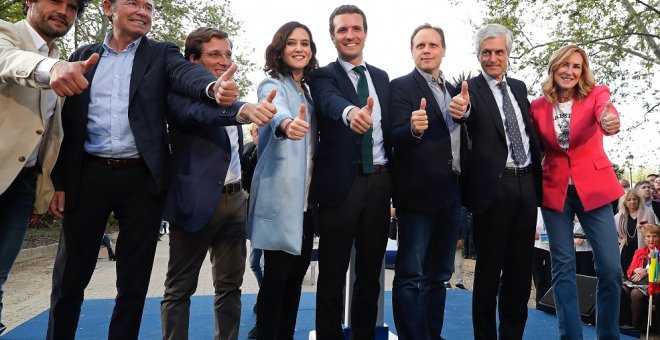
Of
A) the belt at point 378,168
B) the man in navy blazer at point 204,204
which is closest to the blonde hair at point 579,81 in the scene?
the belt at point 378,168

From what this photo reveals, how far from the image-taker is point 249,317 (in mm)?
5629

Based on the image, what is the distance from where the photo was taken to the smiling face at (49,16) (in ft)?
9.32

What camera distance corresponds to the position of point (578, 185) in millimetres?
3609

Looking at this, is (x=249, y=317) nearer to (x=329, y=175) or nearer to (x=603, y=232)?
(x=329, y=175)

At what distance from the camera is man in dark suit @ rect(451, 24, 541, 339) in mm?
3541

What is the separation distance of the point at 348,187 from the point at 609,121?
5.51 ft

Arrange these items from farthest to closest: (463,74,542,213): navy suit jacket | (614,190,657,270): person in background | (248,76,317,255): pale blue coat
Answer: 1. (614,190,657,270): person in background
2. (463,74,542,213): navy suit jacket
3. (248,76,317,255): pale blue coat

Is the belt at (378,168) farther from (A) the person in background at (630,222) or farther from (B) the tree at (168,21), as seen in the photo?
(B) the tree at (168,21)

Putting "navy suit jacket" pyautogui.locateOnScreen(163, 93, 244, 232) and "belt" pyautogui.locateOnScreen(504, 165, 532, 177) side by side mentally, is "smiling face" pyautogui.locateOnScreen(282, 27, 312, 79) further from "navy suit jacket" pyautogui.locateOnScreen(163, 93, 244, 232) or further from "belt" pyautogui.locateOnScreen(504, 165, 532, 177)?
"belt" pyautogui.locateOnScreen(504, 165, 532, 177)

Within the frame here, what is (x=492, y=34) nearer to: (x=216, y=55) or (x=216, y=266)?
(x=216, y=55)

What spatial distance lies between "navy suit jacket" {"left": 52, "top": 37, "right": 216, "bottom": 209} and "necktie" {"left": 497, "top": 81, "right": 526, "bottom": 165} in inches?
75.1

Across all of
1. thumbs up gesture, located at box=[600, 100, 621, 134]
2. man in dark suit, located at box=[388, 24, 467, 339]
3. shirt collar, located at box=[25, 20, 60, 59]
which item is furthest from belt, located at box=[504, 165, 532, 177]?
shirt collar, located at box=[25, 20, 60, 59]

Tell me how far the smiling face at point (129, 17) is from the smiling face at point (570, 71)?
2.59 meters

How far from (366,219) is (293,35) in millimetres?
1134
